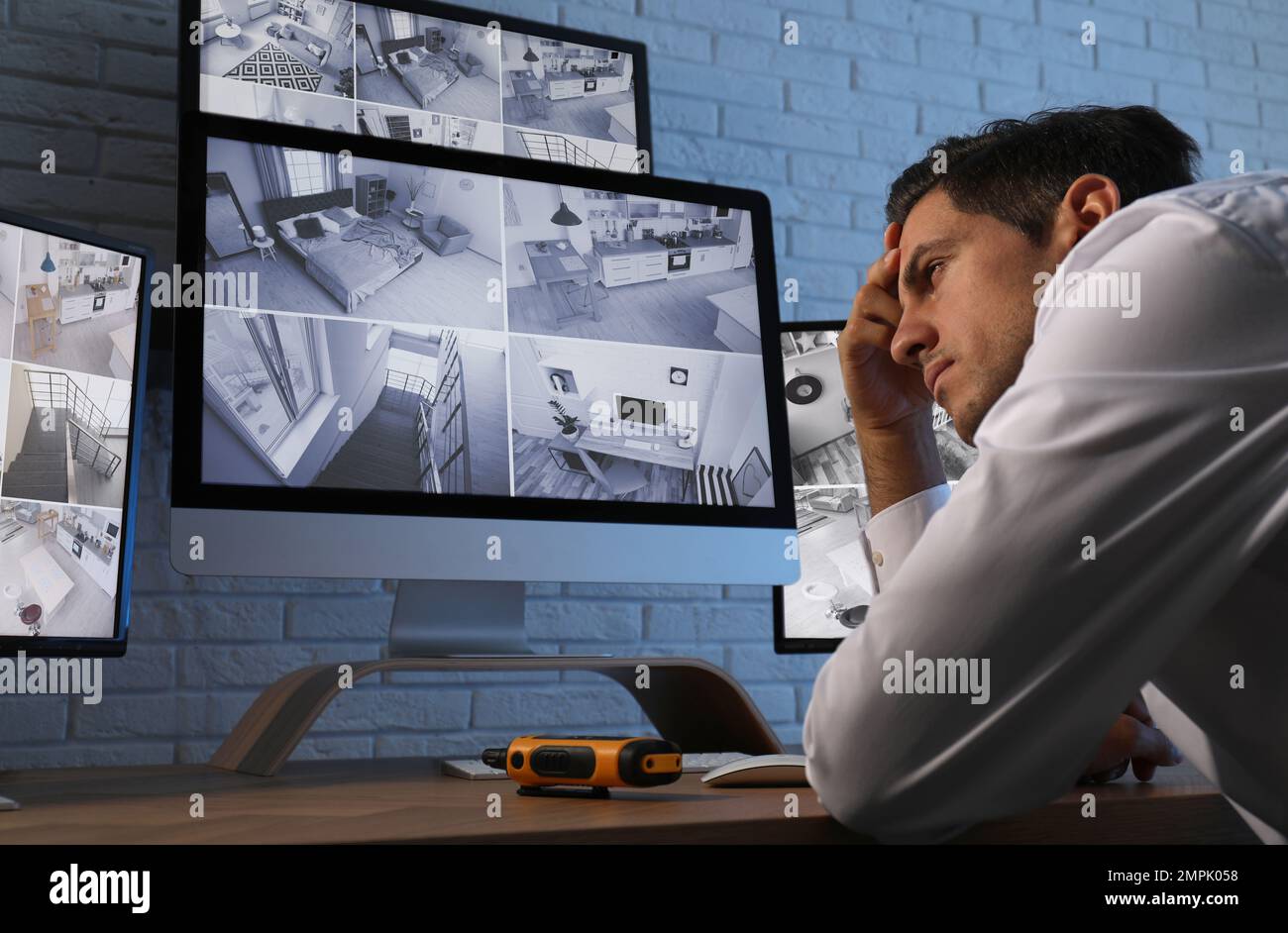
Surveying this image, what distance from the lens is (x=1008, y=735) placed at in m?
0.64

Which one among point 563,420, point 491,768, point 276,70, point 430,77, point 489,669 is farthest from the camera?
point 430,77

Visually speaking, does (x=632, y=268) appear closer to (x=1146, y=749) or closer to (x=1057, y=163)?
(x=1057, y=163)

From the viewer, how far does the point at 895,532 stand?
43.1 inches

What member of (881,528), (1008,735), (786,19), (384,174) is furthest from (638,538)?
(786,19)

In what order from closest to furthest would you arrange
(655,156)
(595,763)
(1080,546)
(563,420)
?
(1080,546) → (595,763) → (563,420) → (655,156)

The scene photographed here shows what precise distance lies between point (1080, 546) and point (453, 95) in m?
1.42

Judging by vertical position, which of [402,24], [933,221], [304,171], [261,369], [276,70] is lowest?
[261,369]

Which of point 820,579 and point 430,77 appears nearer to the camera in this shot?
point 820,579

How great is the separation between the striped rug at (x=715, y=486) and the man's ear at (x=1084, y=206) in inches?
17.6

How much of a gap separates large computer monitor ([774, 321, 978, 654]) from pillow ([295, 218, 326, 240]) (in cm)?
59

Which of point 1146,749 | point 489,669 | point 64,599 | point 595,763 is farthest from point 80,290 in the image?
point 1146,749

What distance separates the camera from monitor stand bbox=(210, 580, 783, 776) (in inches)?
41.1

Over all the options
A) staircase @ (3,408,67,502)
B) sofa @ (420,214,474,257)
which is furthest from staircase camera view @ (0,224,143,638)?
sofa @ (420,214,474,257)
